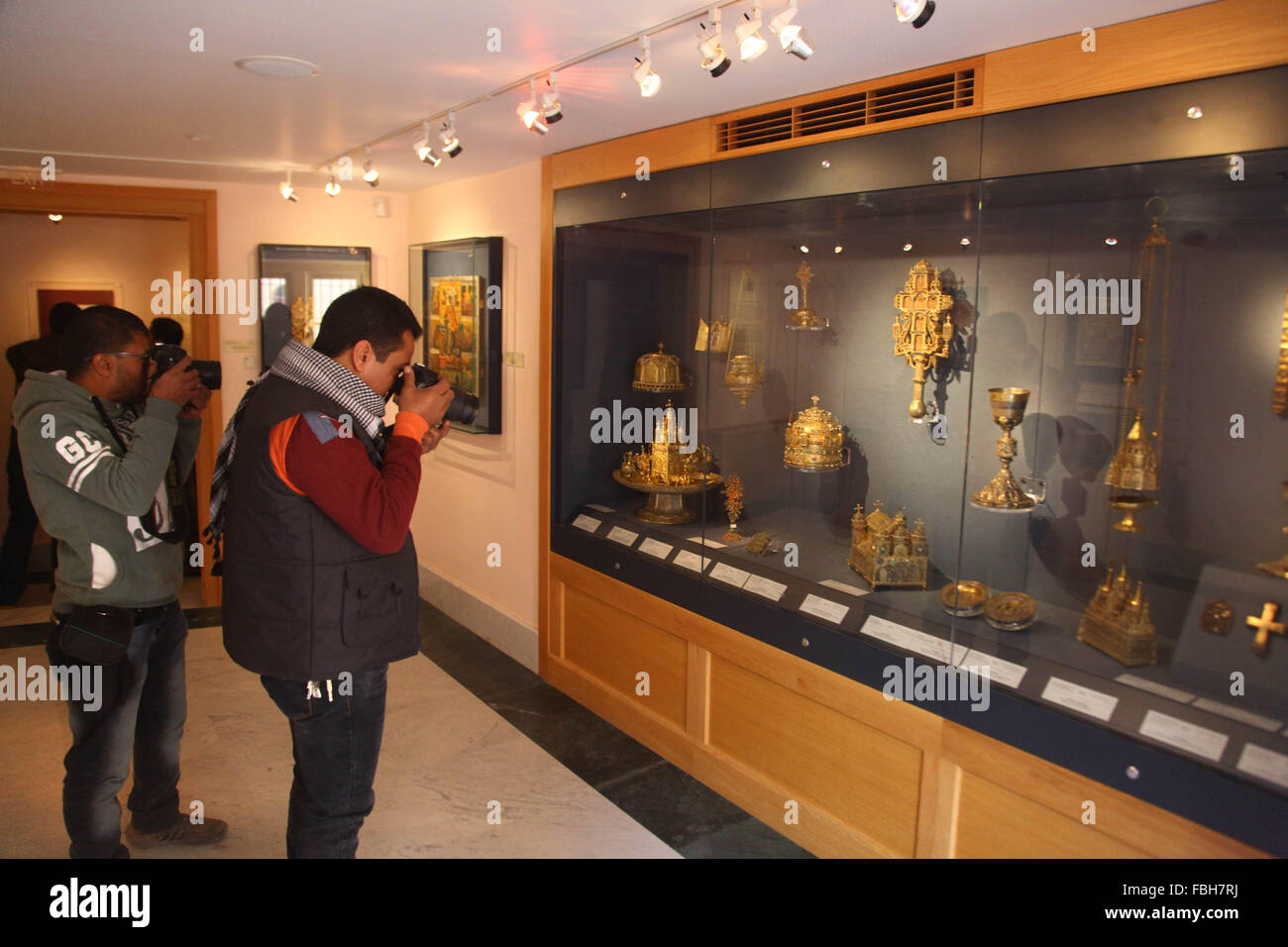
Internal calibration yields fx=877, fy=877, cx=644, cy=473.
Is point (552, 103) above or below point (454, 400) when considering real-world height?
above

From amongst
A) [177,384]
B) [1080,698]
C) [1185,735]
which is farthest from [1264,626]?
[177,384]

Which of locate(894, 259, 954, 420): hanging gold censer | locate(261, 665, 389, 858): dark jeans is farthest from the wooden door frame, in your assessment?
locate(894, 259, 954, 420): hanging gold censer

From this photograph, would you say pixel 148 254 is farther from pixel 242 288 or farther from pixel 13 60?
pixel 13 60

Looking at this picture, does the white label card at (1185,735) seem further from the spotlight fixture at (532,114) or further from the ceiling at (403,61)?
the spotlight fixture at (532,114)

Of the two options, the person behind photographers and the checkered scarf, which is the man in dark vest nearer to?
the checkered scarf

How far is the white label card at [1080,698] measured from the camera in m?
2.02

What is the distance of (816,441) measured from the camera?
2.94m

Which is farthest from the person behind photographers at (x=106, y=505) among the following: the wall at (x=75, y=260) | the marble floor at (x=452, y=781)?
the wall at (x=75, y=260)

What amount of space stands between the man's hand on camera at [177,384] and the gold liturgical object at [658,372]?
1.70 m

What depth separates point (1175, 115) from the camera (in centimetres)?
182

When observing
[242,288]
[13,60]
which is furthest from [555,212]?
[242,288]

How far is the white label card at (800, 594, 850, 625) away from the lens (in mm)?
2654

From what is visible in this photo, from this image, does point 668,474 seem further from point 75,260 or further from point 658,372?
point 75,260

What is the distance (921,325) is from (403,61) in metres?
1.65
